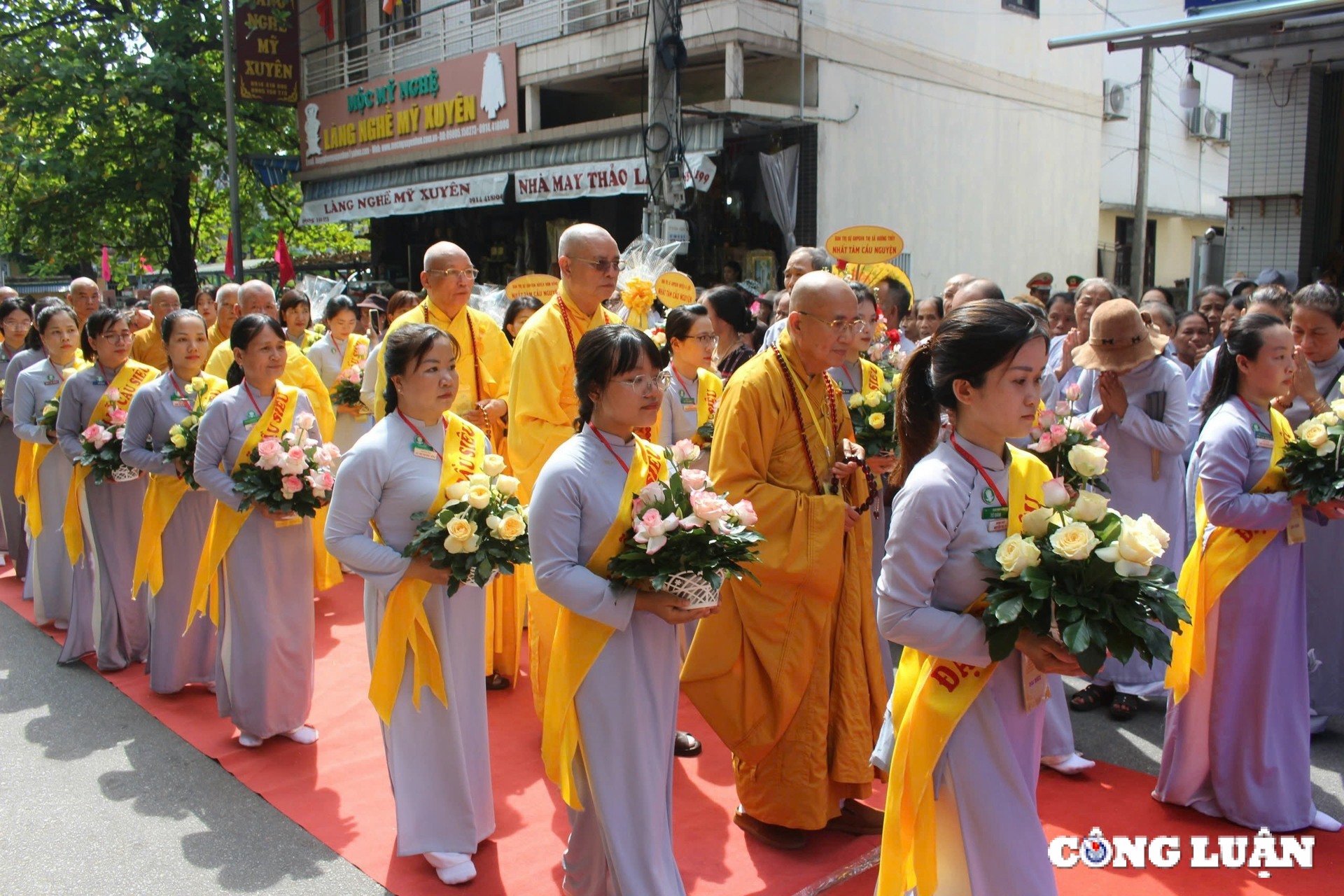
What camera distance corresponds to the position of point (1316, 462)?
387cm

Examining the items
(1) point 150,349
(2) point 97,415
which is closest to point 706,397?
(2) point 97,415

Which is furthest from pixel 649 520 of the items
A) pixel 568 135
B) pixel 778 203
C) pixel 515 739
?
pixel 568 135

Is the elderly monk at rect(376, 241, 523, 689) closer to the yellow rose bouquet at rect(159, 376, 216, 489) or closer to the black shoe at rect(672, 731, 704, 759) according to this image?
the yellow rose bouquet at rect(159, 376, 216, 489)

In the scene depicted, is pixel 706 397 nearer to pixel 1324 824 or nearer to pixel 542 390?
pixel 542 390

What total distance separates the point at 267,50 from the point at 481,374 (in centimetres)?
1639

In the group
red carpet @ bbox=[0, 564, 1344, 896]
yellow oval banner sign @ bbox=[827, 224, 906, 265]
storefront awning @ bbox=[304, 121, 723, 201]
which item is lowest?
Result: red carpet @ bbox=[0, 564, 1344, 896]

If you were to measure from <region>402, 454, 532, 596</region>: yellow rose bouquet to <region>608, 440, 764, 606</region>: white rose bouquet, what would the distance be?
0.56 m

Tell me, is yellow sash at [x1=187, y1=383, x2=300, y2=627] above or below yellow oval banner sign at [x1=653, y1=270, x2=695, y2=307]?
below

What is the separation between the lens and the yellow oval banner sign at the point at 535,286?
28.9ft

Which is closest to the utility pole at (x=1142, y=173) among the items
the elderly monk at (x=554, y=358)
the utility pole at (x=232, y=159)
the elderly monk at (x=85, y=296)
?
the elderly monk at (x=554, y=358)

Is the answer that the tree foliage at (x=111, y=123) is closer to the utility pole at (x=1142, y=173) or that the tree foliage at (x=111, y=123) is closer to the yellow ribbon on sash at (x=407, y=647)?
the utility pole at (x=1142, y=173)

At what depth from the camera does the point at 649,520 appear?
3.01 meters

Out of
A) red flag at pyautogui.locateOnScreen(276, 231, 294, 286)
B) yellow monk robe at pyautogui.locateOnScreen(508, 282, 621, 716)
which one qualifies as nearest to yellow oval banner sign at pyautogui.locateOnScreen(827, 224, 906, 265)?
yellow monk robe at pyautogui.locateOnScreen(508, 282, 621, 716)

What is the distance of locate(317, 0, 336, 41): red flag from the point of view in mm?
19531
